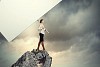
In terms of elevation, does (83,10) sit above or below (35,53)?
above

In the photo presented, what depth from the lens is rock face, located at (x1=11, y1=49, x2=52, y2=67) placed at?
3.96 m

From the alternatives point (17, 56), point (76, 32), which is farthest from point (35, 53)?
point (76, 32)

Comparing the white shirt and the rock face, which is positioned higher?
the white shirt

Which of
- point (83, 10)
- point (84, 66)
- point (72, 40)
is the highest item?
point (83, 10)

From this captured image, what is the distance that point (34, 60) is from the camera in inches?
156

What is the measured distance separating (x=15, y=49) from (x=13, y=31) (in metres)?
0.19

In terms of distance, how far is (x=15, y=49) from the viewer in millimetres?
4020

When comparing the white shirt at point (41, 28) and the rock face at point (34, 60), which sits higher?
the white shirt at point (41, 28)

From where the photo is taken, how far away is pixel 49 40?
13.1 feet

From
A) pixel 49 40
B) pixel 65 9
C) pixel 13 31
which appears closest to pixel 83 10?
pixel 65 9

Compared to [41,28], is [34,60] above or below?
below

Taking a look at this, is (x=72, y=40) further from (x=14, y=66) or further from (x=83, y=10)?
(x=14, y=66)

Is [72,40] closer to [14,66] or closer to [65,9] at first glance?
[65,9]

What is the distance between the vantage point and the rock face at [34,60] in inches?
156
